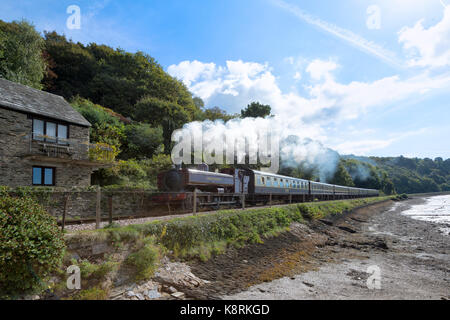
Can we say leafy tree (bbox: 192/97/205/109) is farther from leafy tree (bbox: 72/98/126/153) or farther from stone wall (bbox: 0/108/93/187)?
stone wall (bbox: 0/108/93/187)

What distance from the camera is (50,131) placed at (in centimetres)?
1490

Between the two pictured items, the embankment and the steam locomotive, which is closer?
the embankment

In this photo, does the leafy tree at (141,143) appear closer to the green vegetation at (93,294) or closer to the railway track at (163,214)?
the railway track at (163,214)

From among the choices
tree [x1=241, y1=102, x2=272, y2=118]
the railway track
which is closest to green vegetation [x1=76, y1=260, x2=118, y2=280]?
the railway track

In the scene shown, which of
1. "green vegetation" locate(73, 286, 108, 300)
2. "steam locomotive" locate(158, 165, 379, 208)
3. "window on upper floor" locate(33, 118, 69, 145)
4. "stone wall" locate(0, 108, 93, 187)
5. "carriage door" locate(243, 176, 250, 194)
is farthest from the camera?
"carriage door" locate(243, 176, 250, 194)

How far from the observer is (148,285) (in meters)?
6.28

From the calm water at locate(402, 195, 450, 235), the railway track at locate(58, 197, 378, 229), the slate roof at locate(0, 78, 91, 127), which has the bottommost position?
the calm water at locate(402, 195, 450, 235)

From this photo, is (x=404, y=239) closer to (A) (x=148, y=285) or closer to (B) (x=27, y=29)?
(A) (x=148, y=285)

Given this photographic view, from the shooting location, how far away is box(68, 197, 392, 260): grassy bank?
275 inches

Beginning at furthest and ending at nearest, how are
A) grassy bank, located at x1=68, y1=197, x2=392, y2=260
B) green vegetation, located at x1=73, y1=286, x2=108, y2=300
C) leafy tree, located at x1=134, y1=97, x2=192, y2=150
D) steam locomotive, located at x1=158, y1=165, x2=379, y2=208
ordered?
leafy tree, located at x1=134, y1=97, x2=192, y2=150 < steam locomotive, located at x1=158, y1=165, x2=379, y2=208 < grassy bank, located at x1=68, y1=197, x2=392, y2=260 < green vegetation, located at x1=73, y1=286, x2=108, y2=300

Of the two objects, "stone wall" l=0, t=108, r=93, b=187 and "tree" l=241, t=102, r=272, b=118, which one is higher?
"tree" l=241, t=102, r=272, b=118

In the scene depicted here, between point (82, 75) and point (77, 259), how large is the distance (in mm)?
42887

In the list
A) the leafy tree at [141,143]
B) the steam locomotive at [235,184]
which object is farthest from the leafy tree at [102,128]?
the steam locomotive at [235,184]
